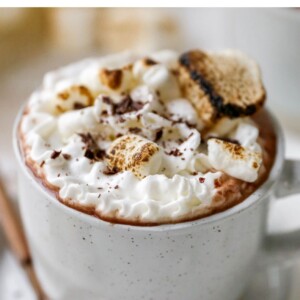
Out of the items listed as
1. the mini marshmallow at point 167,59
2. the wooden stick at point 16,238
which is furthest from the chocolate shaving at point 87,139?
the wooden stick at point 16,238

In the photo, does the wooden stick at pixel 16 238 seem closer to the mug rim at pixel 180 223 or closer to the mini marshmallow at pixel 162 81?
the mug rim at pixel 180 223

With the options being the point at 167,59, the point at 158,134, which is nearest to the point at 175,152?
the point at 158,134

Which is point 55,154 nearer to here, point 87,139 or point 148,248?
point 87,139

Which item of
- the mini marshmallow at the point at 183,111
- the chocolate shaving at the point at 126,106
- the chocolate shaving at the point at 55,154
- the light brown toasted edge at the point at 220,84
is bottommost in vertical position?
the chocolate shaving at the point at 55,154

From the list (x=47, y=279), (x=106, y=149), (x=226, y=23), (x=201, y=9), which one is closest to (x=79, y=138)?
(x=106, y=149)

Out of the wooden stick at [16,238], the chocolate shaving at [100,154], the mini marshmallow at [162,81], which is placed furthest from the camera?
the wooden stick at [16,238]

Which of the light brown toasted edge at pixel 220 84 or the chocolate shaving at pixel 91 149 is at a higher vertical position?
the light brown toasted edge at pixel 220 84

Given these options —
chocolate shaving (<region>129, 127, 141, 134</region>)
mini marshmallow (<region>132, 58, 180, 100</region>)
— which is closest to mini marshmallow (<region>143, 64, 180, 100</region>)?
mini marshmallow (<region>132, 58, 180, 100</region>)
